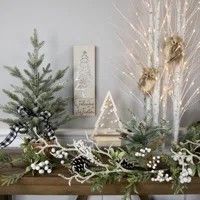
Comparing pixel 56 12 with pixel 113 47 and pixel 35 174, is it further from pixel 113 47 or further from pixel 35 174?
pixel 35 174

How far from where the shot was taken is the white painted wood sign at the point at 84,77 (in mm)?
1230

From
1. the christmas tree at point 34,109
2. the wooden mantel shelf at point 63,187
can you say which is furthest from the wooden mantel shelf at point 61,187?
the christmas tree at point 34,109

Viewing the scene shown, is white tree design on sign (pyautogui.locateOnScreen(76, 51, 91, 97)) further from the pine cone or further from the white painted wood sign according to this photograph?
the pine cone

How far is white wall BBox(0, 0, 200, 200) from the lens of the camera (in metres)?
1.24

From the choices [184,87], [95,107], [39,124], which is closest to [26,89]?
[39,124]

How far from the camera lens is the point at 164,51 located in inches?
41.8

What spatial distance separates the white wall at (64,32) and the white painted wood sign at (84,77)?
0.02m

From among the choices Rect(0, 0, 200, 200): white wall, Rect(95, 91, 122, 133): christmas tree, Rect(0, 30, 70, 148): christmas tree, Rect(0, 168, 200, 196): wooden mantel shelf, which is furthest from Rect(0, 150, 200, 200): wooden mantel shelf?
Rect(0, 0, 200, 200): white wall

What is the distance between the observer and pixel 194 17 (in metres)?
1.23

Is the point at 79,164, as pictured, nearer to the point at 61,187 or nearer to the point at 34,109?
the point at 61,187

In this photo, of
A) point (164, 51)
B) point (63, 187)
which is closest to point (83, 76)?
point (164, 51)

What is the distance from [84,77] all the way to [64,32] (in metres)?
0.19

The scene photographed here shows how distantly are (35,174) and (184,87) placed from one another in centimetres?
63

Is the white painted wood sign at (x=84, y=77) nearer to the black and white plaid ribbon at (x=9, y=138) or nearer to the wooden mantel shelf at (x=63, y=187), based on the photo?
the black and white plaid ribbon at (x=9, y=138)
